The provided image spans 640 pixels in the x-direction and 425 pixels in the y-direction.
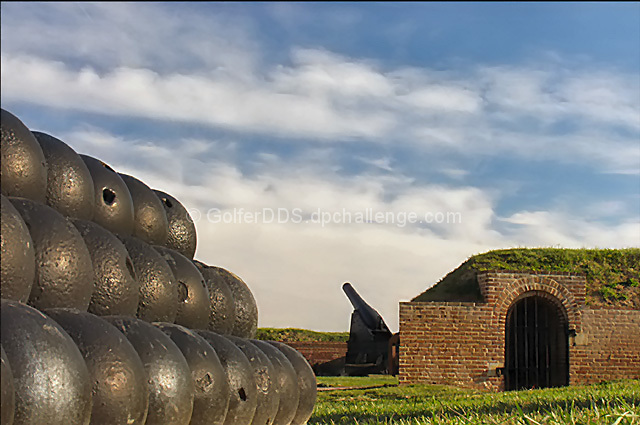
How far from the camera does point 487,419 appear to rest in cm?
421

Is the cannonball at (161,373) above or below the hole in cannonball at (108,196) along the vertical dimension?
below

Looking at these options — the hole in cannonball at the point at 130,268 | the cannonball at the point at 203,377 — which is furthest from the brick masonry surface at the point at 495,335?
the hole in cannonball at the point at 130,268

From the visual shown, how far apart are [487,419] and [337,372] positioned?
12.8m

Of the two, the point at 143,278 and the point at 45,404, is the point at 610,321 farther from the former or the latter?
the point at 45,404

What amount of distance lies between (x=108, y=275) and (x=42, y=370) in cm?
120

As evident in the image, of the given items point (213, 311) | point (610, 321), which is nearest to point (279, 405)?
point (213, 311)

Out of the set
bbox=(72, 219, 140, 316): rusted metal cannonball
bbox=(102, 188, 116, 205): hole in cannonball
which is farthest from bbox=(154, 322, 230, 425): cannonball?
bbox=(102, 188, 116, 205): hole in cannonball

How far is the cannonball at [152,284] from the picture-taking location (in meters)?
4.53

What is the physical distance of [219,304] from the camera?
5.59m

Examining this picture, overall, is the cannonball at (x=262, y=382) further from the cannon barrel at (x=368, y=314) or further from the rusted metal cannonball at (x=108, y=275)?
the cannon barrel at (x=368, y=314)

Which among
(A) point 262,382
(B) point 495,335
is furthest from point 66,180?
(B) point 495,335

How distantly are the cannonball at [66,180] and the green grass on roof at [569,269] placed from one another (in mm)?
10990

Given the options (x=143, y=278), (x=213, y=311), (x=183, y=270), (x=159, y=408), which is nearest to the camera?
(x=159, y=408)

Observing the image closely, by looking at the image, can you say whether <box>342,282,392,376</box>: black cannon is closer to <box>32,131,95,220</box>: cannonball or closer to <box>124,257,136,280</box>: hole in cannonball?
<box>124,257,136,280</box>: hole in cannonball
